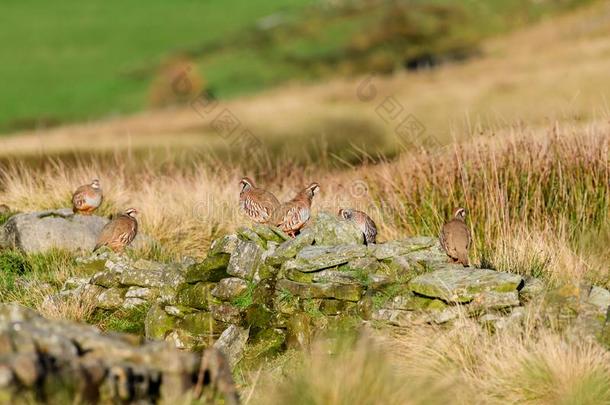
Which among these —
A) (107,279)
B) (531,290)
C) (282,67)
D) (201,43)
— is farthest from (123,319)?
(201,43)

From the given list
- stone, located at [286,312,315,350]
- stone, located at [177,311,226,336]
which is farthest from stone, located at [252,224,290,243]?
stone, located at [286,312,315,350]

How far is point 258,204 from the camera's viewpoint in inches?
432

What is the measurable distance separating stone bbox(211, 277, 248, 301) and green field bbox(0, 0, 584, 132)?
113ft

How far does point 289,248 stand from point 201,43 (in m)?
46.1

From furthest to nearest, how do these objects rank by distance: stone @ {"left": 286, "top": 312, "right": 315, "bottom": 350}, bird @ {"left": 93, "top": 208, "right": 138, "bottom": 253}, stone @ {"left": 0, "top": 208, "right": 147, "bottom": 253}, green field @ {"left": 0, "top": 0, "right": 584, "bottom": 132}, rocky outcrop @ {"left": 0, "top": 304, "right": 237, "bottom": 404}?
green field @ {"left": 0, "top": 0, "right": 584, "bottom": 132}
stone @ {"left": 0, "top": 208, "right": 147, "bottom": 253}
bird @ {"left": 93, "top": 208, "right": 138, "bottom": 253}
stone @ {"left": 286, "top": 312, "right": 315, "bottom": 350}
rocky outcrop @ {"left": 0, "top": 304, "right": 237, "bottom": 404}

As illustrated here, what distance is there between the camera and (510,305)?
8.70 meters

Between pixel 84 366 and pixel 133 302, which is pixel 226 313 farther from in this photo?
pixel 84 366

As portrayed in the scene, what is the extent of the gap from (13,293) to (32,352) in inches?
200

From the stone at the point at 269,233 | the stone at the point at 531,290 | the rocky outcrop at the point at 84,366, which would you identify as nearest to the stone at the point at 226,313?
the stone at the point at 269,233

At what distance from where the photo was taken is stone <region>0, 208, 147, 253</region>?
1209cm

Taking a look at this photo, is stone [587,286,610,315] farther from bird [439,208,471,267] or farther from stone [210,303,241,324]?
stone [210,303,241,324]

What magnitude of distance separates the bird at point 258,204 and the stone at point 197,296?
115cm

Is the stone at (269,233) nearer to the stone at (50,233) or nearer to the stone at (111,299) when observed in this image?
the stone at (111,299)

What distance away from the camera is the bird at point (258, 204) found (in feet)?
35.8
